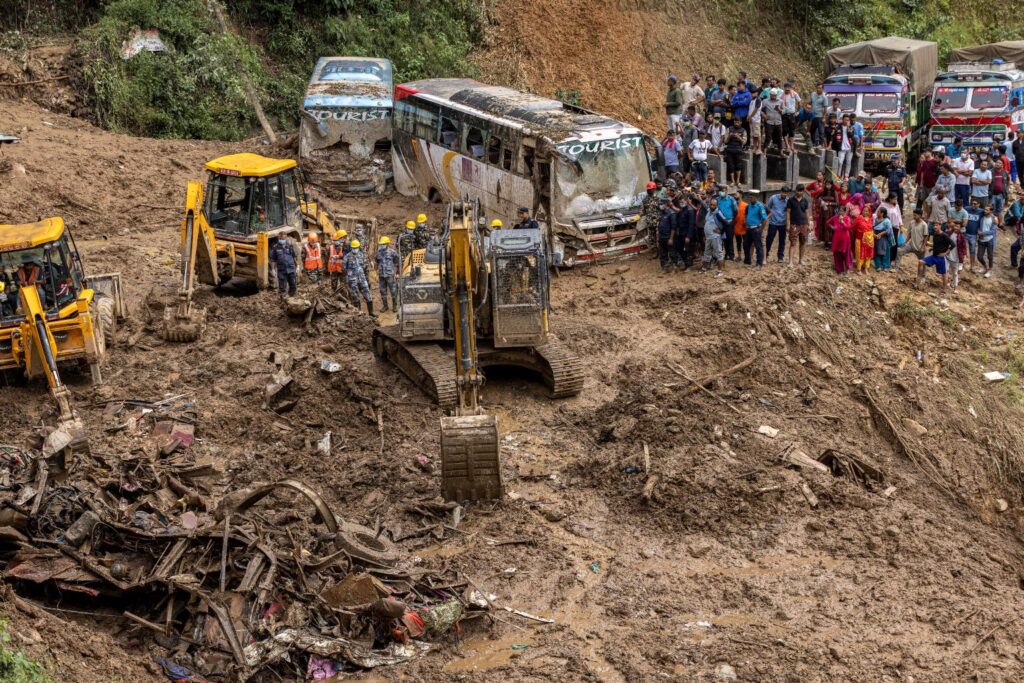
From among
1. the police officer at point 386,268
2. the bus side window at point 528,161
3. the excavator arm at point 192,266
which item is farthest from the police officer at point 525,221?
the excavator arm at point 192,266

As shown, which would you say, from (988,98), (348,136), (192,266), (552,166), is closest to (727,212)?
(552,166)

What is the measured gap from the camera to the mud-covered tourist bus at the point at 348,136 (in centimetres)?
2586

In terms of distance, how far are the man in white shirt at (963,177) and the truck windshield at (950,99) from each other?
4572 mm

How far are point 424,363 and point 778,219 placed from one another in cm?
670

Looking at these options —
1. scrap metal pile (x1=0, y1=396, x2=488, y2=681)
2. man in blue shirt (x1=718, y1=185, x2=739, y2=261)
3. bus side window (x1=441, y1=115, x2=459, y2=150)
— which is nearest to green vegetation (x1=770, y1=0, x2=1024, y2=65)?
bus side window (x1=441, y1=115, x2=459, y2=150)

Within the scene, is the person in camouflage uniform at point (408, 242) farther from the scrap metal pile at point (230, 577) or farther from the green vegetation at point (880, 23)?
the green vegetation at point (880, 23)

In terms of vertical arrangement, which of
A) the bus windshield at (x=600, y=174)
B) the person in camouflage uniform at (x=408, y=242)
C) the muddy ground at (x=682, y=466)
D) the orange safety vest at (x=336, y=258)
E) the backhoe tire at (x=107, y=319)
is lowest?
the muddy ground at (x=682, y=466)

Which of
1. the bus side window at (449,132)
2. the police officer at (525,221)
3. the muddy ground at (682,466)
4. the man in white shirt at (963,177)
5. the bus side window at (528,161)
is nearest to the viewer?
the muddy ground at (682,466)

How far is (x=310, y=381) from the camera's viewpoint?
17.5 metres

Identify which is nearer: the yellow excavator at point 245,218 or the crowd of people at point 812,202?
the crowd of people at point 812,202

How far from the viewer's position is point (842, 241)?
64.7ft

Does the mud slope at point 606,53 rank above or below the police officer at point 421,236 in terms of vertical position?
above

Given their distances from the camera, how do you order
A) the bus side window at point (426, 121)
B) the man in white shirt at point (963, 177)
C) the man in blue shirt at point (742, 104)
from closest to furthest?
the man in white shirt at point (963, 177)
the man in blue shirt at point (742, 104)
the bus side window at point (426, 121)

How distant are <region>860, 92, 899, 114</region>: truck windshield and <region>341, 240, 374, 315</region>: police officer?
12.0 m
